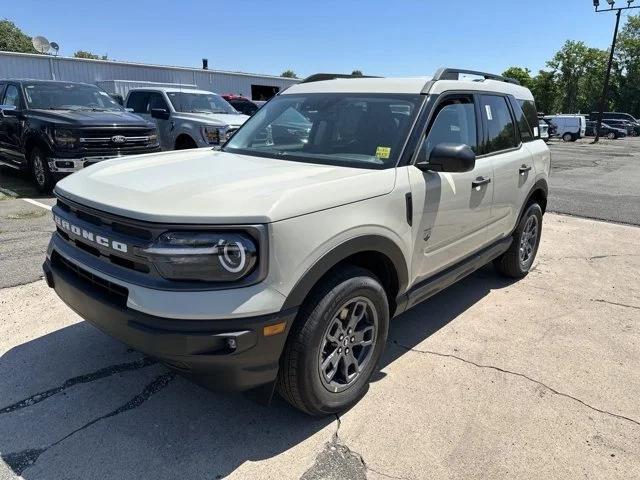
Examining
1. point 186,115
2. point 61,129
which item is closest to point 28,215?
point 61,129

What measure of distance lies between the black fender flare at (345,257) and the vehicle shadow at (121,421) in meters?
0.81

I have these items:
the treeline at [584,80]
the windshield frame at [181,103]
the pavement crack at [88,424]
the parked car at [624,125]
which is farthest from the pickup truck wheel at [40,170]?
the treeline at [584,80]

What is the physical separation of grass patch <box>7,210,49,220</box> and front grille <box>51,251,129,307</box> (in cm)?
466

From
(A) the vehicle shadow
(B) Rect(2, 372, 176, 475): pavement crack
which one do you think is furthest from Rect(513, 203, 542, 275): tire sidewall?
(B) Rect(2, 372, 176, 475): pavement crack

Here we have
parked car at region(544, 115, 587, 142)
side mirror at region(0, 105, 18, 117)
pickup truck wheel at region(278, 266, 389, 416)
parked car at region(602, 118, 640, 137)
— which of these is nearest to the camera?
pickup truck wheel at region(278, 266, 389, 416)

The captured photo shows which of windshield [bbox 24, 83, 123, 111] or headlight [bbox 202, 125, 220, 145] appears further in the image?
headlight [bbox 202, 125, 220, 145]

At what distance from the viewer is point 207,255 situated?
220 cm

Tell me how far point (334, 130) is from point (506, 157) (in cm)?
172

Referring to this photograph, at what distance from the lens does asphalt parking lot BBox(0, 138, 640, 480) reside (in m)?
2.51

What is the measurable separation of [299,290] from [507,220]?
285 centimetres

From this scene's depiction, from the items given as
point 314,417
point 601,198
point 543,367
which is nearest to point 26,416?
point 314,417

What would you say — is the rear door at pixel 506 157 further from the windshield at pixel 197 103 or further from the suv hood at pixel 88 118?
the windshield at pixel 197 103

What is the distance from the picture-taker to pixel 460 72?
396 centimetres

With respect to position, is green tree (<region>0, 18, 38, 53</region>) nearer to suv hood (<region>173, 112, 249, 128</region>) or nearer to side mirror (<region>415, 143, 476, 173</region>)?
suv hood (<region>173, 112, 249, 128</region>)
